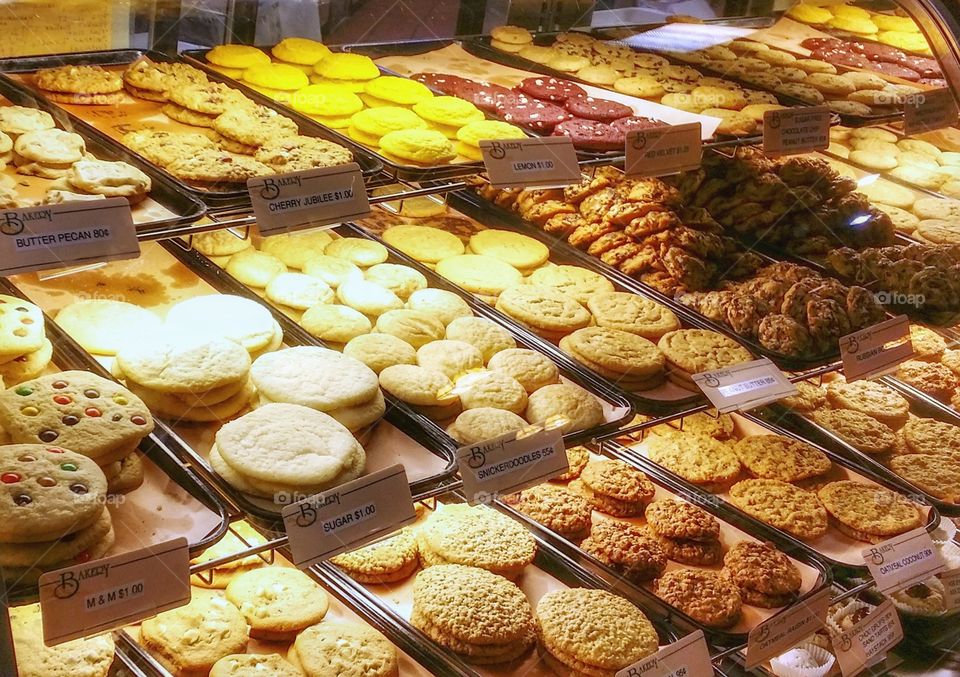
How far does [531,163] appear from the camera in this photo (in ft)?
6.84

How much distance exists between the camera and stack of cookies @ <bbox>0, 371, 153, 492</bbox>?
1492mm

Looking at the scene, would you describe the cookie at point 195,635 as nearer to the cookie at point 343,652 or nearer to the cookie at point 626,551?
the cookie at point 343,652

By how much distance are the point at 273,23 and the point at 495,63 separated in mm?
697

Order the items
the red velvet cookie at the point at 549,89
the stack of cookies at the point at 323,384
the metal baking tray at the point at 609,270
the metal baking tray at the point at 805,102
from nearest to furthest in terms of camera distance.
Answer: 1. the stack of cookies at the point at 323,384
2. the metal baking tray at the point at 609,270
3. the red velvet cookie at the point at 549,89
4. the metal baking tray at the point at 805,102

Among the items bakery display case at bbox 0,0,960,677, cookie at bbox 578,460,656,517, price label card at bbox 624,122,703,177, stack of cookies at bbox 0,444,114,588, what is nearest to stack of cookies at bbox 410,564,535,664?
bakery display case at bbox 0,0,960,677

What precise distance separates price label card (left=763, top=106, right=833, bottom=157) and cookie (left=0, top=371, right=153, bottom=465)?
5.48ft

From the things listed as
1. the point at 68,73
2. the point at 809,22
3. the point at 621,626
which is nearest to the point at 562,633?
the point at 621,626

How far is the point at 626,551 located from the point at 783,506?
488 millimetres

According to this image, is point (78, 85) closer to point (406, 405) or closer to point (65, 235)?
point (65, 235)

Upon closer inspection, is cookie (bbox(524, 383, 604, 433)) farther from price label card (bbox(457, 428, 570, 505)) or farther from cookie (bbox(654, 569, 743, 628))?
cookie (bbox(654, 569, 743, 628))

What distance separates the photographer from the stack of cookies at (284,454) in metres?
1.60

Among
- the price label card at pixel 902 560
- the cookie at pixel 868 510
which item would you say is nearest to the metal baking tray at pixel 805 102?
the cookie at pixel 868 510

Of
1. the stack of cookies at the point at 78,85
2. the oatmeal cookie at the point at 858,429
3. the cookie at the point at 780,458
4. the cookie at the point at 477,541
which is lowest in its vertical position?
the cookie at the point at 477,541

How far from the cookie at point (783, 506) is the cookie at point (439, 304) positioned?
82 centimetres
